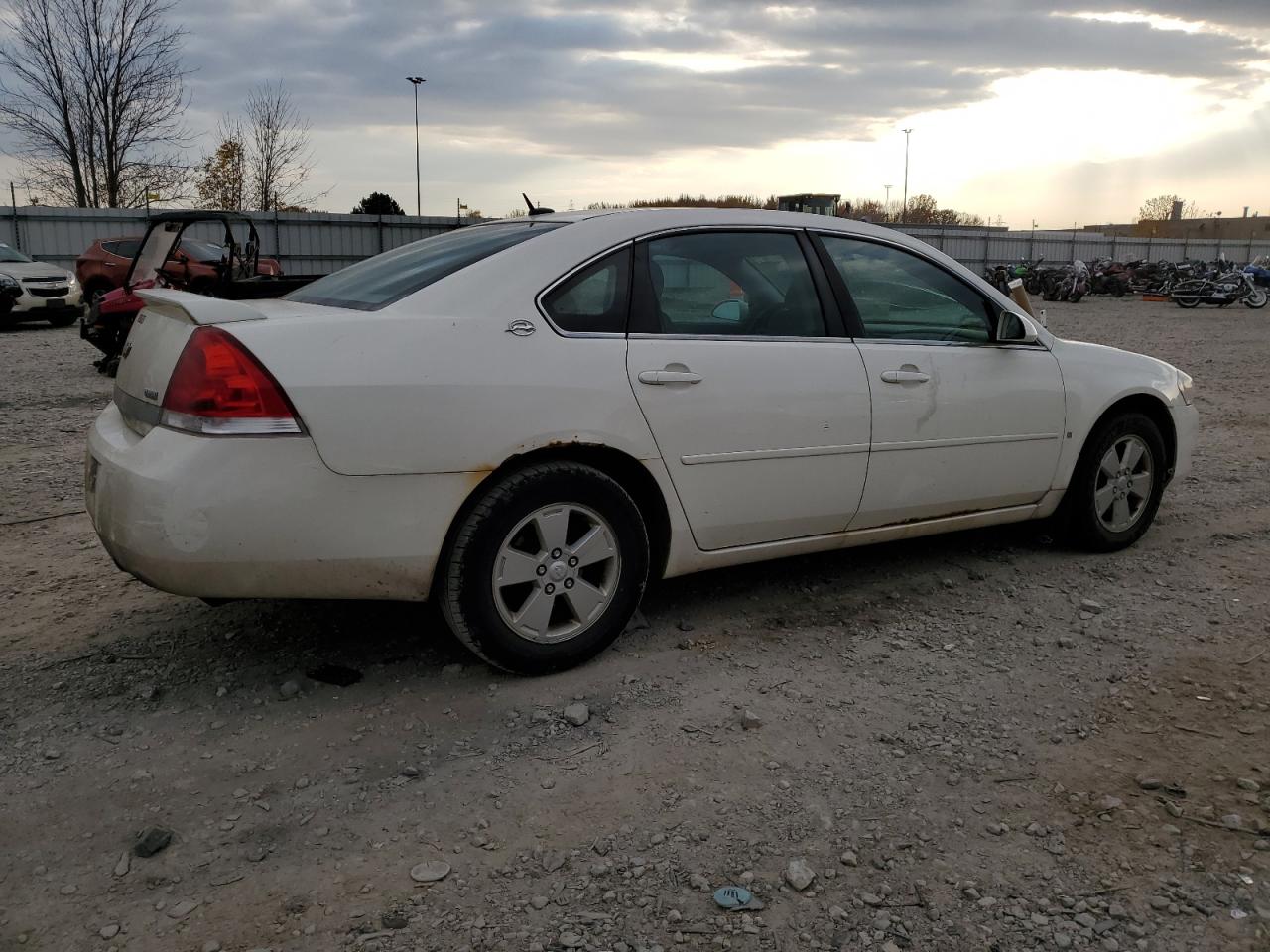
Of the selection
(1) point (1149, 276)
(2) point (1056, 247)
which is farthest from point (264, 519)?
(2) point (1056, 247)

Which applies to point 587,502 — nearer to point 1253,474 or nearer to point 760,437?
point 760,437

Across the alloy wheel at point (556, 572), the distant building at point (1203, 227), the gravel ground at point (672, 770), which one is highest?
the distant building at point (1203, 227)

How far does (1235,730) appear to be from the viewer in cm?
325

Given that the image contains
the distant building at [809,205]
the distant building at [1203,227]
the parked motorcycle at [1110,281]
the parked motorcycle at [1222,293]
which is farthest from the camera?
the distant building at [1203,227]

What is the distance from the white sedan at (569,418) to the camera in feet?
10.1

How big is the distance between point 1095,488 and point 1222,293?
2640 centimetres

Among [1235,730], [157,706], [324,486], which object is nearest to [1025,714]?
[1235,730]

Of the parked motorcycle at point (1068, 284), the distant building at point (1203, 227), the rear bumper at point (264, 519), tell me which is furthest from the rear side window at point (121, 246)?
the distant building at point (1203, 227)

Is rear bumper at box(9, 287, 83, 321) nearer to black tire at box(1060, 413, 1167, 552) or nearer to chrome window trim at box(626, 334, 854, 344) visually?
chrome window trim at box(626, 334, 854, 344)

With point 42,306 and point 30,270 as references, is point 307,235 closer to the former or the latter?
point 30,270

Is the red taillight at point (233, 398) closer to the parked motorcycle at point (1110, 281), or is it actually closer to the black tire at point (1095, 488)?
the black tire at point (1095, 488)

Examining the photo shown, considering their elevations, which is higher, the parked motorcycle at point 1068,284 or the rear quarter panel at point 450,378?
the parked motorcycle at point 1068,284

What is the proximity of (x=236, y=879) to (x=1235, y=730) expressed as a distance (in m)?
2.87

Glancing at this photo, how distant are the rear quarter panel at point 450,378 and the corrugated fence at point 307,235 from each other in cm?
1667
